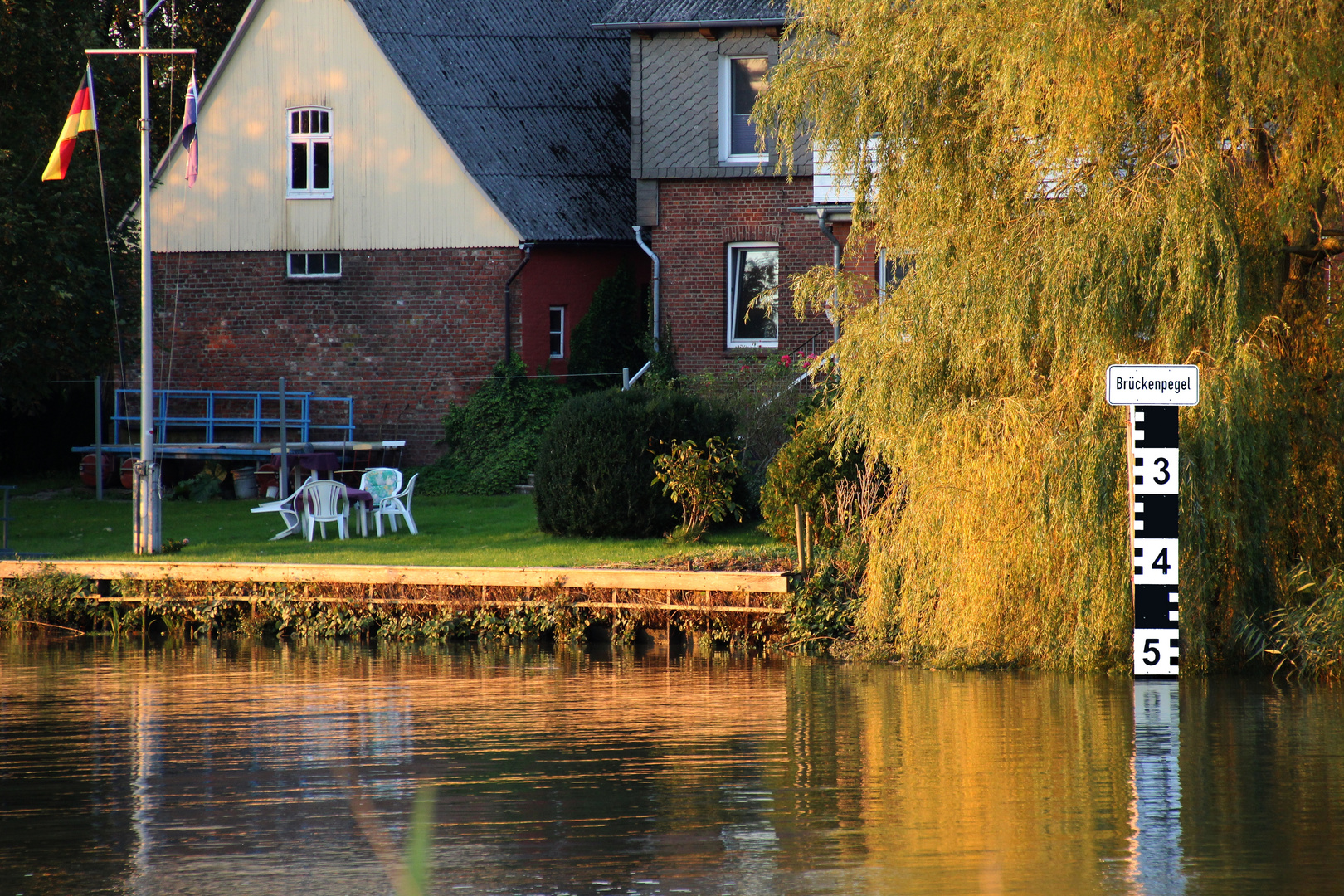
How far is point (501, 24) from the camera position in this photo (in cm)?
3294

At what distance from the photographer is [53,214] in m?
25.5

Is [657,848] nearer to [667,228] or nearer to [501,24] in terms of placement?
[667,228]

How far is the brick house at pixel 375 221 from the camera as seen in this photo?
98.2ft

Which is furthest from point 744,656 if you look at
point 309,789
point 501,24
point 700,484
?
point 501,24

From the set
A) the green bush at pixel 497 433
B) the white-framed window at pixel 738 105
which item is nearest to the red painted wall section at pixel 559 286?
the green bush at pixel 497 433

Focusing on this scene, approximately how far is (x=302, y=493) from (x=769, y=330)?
393 inches

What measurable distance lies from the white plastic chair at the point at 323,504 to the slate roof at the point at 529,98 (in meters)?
8.36

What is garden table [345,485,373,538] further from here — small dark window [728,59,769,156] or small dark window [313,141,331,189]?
small dark window [728,59,769,156]

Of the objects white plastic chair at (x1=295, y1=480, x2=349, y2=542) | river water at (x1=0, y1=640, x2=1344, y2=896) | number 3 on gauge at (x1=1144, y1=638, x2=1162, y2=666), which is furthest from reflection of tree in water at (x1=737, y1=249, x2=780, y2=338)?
number 3 on gauge at (x1=1144, y1=638, x2=1162, y2=666)

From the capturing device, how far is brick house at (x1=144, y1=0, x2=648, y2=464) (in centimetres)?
2992

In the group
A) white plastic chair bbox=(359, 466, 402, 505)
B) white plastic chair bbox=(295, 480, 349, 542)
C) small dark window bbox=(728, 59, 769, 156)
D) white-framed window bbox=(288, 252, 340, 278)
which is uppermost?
small dark window bbox=(728, 59, 769, 156)

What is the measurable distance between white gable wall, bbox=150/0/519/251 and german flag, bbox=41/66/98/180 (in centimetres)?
816

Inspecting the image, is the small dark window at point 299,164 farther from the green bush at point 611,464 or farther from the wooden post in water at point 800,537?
the wooden post in water at point 800,537

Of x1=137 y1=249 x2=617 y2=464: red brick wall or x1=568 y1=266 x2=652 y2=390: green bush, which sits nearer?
x1=137 y1=249 x2=617 y2=464: red brick wall
